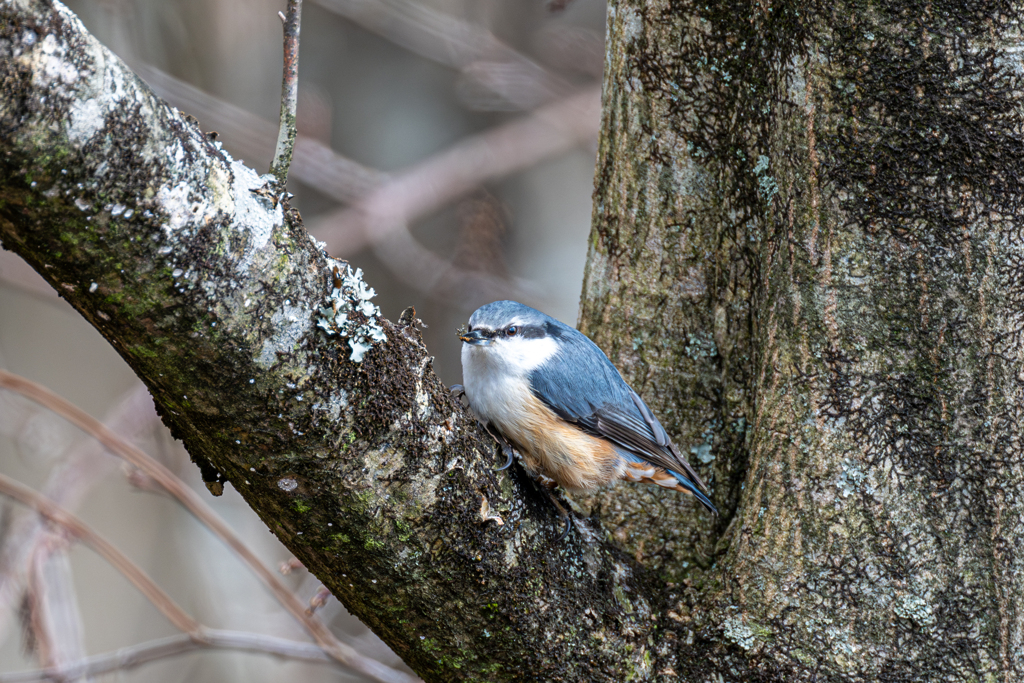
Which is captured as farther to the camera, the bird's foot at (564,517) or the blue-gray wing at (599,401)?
the blue-gray wing at (599,401)

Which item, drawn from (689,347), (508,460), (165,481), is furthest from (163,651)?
(689,347)

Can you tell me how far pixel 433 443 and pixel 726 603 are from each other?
78cm

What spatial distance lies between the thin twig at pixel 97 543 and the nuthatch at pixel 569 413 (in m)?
1.09

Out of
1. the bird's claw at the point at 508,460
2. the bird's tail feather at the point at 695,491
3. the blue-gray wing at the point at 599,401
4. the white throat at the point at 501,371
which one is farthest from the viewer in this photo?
the white throat at the point at 501,371

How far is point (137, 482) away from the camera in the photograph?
7.95 ft

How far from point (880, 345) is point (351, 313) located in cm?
109

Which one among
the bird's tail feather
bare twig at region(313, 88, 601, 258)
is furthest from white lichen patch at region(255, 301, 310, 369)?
bare twig at region(313, 88, 601, 258)

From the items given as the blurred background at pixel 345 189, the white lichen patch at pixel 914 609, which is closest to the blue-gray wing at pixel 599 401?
the white lichen patch at pixel 914 609

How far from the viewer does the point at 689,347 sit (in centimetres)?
196

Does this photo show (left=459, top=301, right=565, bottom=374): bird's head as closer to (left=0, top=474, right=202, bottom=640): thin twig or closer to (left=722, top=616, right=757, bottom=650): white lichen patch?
(left=722, top=616, right=757, bottom=650): white lichen patch

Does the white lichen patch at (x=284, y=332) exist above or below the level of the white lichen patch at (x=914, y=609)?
above

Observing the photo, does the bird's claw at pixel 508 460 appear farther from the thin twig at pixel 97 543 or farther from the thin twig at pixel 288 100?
the thin twig at pixel 97 543

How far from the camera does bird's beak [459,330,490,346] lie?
2188 millimetres

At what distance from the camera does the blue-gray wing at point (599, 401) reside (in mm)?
1995
